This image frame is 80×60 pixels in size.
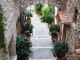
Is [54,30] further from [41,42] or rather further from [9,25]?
[9,25]

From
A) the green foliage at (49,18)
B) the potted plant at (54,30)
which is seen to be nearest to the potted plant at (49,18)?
the green foliage at (49,18)

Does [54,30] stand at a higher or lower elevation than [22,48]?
higher

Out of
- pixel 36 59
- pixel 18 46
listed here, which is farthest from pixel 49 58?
pixel 18 46

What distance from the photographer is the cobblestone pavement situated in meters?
10.9

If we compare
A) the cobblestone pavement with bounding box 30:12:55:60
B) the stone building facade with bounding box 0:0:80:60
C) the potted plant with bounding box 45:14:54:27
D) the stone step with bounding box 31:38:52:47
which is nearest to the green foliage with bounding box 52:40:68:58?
the stone building facade with bounding box 0:0:80:60

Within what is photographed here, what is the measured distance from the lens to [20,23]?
41.0 ft

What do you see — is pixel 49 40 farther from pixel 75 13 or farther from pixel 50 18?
pixel 75 13

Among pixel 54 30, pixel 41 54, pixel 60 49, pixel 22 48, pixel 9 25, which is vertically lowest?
pixel 41 54

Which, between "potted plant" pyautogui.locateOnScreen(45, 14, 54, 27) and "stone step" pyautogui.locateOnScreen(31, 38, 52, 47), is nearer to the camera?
"stone step" pyautogui.locateOnScreen(31, 38, 52, 47)

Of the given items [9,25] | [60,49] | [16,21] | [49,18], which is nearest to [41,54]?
[60,49]

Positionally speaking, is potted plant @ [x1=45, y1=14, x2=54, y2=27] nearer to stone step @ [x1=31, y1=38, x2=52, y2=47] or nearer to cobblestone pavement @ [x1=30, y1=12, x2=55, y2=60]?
cobblestone pavement @ [x1=30, y1=12, x2=55, y2=60]

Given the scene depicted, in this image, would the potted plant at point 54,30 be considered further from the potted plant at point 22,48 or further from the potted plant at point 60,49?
the potted plant at point 22,48

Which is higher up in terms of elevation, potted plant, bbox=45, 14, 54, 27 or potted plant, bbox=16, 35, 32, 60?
potted plant, bbox=45, 14, 54, 27

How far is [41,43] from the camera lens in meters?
12.7
